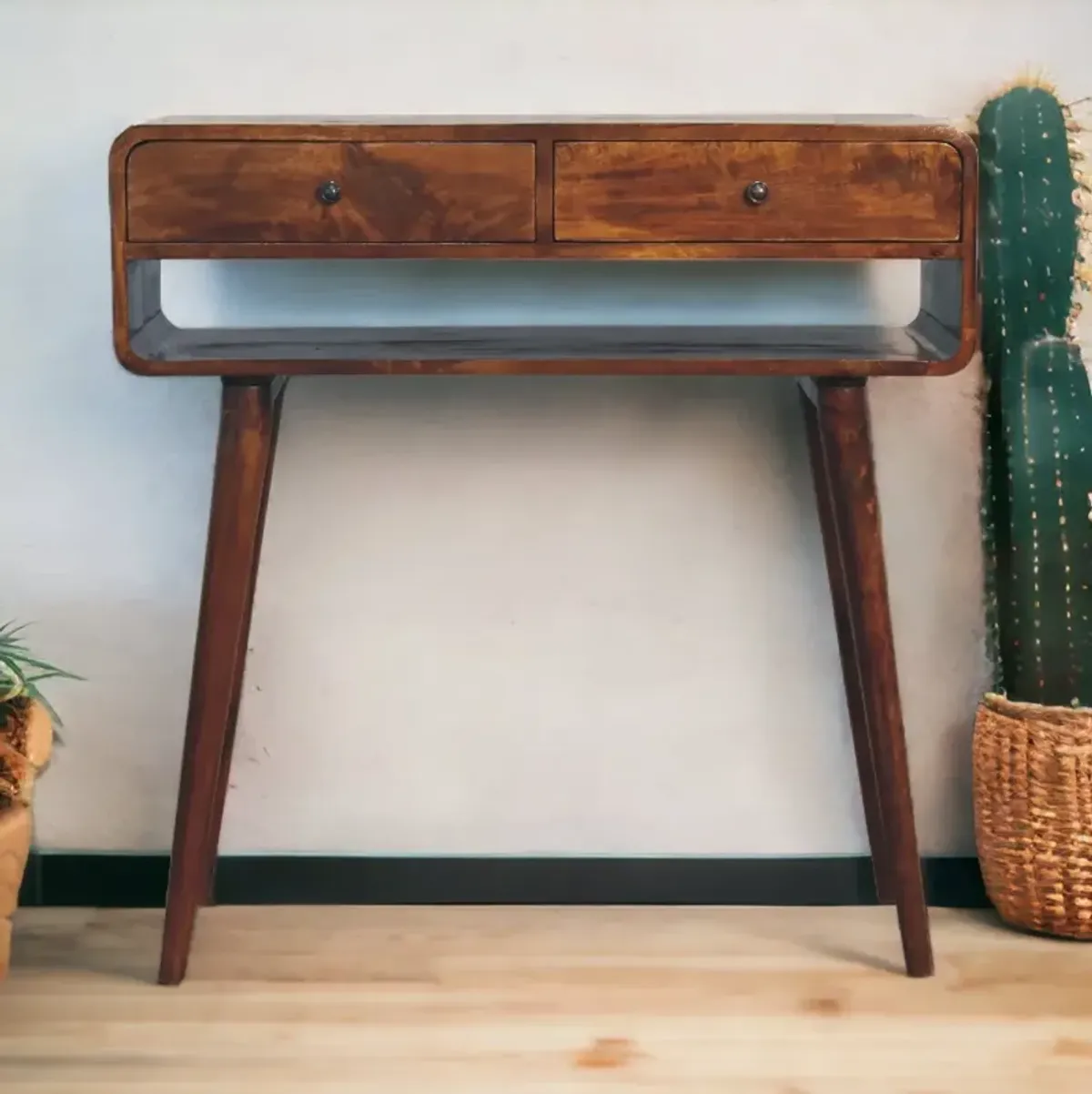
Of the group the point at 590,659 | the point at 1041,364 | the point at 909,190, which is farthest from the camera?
the point at 590,659

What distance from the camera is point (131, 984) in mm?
1622

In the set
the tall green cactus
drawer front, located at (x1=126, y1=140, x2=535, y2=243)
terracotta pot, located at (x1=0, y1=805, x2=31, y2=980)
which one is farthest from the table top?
terracotta pot, located at (x1=0, y1=805, x2=31, y2=980)

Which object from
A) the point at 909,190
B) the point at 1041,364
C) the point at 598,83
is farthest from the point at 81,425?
the point at 1041,364

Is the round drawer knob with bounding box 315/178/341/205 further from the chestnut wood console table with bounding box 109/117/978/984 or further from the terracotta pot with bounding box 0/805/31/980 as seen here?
the terracotta pot with bounding box 0/805/31/980

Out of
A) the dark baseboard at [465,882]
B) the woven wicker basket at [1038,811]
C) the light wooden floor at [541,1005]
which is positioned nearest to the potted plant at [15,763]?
the light wooden floor at [541,1005]

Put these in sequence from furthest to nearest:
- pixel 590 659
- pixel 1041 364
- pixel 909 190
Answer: pixel 590 659 < pixel 1041 364 < pixel 909 190

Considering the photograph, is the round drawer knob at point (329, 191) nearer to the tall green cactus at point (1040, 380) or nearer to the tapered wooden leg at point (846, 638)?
the tapered wooden leg at point (846, 638)

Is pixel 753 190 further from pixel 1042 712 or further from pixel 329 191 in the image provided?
pixel 1042 712

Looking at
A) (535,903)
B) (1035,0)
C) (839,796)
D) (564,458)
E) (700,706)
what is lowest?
(535,903)

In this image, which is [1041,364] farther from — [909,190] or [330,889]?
[330,889]

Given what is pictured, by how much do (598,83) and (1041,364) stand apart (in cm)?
66

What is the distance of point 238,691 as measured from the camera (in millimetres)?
1790

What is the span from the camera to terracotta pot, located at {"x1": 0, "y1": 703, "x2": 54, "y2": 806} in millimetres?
1623

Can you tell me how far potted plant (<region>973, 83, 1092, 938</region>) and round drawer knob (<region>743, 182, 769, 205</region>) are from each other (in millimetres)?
445
